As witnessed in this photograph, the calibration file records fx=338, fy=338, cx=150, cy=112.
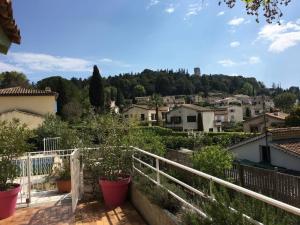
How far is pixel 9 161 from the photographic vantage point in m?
6.17

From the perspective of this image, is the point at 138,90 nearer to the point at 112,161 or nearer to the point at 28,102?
the point at 28,102

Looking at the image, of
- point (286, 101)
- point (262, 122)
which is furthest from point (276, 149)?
point (286, 101)

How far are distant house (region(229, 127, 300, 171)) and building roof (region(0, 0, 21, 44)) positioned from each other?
18.5 metres

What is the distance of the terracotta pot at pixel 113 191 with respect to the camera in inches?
253

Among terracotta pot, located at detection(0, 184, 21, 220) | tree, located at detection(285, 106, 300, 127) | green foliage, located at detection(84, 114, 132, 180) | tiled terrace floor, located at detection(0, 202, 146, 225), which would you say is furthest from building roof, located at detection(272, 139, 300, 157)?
tree, located at detection(285, 106, 300, 127)

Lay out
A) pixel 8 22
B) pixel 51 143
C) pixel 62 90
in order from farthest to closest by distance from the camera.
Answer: pixel 62 90, pixel 51 143, pixel 8 22

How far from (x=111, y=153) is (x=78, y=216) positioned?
1.34m

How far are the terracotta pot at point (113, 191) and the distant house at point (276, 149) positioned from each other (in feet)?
49.9

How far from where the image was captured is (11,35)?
359 cm

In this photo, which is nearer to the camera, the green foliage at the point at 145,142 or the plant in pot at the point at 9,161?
the plant in pot at the point at 9,161

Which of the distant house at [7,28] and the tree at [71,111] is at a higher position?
the tree at [71,111]

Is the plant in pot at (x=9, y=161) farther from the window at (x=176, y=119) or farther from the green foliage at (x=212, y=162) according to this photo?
the window at (x=176, y=119)

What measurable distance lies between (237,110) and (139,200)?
80391mm

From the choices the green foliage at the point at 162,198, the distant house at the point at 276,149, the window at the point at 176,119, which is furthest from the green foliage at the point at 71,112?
the green foliage at the point at 162,198
